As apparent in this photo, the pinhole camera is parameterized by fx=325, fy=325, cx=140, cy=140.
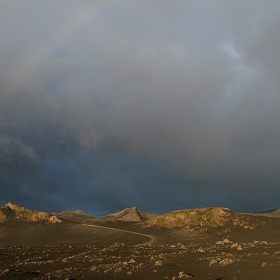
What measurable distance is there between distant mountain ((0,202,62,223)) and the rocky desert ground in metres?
0.31

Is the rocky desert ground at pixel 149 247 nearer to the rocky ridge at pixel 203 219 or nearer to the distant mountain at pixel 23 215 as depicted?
the rocky ridge at pixel 203 219

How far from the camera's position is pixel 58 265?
3067cm

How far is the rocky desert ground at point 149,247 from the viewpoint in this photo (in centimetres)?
2478

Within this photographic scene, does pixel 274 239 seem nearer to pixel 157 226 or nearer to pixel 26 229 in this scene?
pixel 157 226

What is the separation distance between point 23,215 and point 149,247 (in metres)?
A: 80.3

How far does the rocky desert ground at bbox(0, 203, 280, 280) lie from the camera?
24.8 metres

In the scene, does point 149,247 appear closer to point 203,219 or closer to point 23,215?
point 203,219

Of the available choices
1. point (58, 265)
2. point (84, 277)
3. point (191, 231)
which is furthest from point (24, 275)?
point (191, 231)

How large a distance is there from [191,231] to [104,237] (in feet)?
71.6

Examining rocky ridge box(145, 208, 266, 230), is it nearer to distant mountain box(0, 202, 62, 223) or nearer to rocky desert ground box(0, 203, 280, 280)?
rocky desert ground box(0, 203, 280, 280)

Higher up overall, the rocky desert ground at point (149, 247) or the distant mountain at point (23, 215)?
the distant mountain at point (23, 215)

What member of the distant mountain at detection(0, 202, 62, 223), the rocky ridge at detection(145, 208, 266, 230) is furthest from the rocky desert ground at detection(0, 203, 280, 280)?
the distant mountain at detection(0, 202, 62, 223)

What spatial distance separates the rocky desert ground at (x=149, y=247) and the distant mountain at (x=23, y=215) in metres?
0.31

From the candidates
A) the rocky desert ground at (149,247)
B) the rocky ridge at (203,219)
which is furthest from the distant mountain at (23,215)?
the rocky ridge at (203,219)
